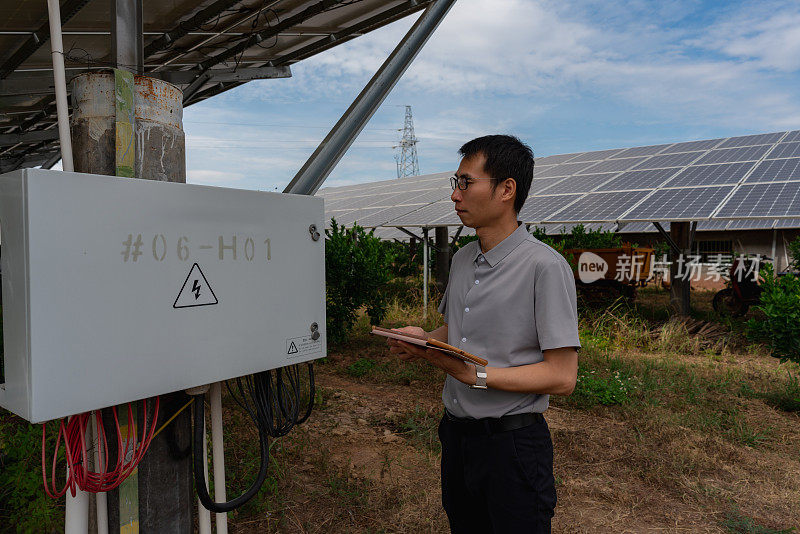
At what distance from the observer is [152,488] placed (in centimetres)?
154

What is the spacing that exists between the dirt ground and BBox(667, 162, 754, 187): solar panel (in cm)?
507

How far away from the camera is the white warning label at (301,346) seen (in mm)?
1652

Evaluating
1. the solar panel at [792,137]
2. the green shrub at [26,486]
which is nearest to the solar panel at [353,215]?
the solar panel at [792,137]

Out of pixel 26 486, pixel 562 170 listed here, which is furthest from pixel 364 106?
pixel 562 170

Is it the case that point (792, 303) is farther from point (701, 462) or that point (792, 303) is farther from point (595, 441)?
point (595, 441)

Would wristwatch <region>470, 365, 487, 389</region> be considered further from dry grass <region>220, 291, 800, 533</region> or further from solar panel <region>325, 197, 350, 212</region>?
solar panel <region>325, 197, 350, 212</region>

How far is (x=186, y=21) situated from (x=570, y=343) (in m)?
4.83

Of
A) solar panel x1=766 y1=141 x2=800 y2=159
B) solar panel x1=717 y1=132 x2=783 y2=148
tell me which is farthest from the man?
solar panel x1=717 y1=132 x2=783 y2=148

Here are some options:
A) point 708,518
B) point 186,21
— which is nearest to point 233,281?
point 708,518

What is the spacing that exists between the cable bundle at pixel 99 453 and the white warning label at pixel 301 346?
0.41 metres

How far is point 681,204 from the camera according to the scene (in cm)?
782

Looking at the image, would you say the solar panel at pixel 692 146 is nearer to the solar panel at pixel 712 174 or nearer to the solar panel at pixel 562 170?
the solar panel at pixel 562 170

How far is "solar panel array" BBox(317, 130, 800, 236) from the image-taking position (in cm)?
746

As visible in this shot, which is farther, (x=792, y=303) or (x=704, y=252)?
(x=704, y=252)
